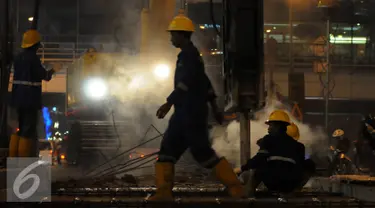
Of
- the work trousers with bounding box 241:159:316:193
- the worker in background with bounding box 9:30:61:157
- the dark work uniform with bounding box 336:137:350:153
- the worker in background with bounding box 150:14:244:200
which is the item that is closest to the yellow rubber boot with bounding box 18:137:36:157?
the worker in background with bounding box 9:30:61:157

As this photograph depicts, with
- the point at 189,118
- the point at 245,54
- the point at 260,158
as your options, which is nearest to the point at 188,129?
the point at 189,118

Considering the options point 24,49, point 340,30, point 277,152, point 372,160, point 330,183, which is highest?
point 340,30

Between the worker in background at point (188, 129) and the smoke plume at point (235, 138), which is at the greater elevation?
the worker in background at point (188, 129)

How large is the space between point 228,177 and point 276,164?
775mm

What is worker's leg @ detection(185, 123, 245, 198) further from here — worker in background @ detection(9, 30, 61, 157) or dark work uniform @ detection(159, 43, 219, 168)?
worker in background @ detection(9, 30, 61, 157)

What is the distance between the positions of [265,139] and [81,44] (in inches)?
781

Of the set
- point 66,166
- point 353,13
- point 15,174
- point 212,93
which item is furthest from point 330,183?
point 353,13

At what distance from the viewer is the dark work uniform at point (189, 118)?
5.53 m

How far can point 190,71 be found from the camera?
561cm

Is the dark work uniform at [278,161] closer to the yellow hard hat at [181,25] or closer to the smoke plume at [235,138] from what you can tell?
the yellow hard hat at [181,25]

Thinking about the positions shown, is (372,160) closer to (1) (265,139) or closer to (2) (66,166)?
(2) (66,166)

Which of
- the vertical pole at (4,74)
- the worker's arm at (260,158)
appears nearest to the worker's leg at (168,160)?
the worker's arm at (260,158)

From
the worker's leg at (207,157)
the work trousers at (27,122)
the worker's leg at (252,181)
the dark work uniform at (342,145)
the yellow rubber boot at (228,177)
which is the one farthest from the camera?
the dark work uniform at (342,145)

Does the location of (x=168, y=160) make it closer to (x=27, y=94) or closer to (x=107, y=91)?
(x=27, y=94)
